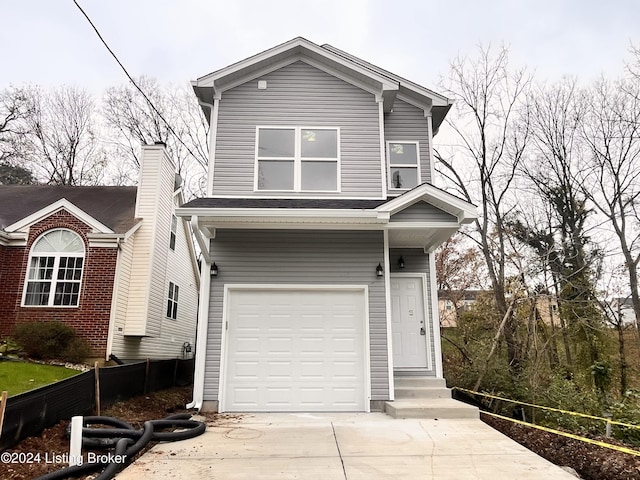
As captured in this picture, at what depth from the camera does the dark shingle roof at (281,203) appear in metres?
7.09

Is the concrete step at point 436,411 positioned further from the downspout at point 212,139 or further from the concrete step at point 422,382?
the downspout at point 212,139

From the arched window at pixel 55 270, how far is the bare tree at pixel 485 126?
36.8 feet

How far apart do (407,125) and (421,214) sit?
2.98 metres

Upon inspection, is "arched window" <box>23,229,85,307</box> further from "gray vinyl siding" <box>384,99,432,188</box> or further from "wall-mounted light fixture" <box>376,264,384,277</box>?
"gray vinyl siding" <box>384,99,432,188</box>

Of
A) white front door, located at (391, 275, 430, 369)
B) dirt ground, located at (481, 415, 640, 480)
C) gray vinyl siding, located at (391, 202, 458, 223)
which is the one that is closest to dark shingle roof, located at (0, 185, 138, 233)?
white front door, located at (391, 275, 430, 369)

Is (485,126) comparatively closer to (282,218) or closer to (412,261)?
(412,261)

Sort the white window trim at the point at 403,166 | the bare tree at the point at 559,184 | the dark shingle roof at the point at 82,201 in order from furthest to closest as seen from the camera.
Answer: the bare tree at the point at 559,184
the dark shingle roof at the point at 82,201
the white window trim at the point at 403,166

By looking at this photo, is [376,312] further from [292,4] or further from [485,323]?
[292,4]

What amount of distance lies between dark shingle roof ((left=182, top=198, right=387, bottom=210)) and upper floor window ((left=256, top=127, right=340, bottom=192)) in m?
0.41

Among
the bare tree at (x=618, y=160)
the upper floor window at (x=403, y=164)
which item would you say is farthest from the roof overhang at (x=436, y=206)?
the bare tree at (x=618, y=160)

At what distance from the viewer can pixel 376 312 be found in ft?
24.2

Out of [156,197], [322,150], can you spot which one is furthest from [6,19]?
[322,150]

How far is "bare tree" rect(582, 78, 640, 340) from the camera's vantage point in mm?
13461

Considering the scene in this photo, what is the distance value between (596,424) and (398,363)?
11.2 ft
